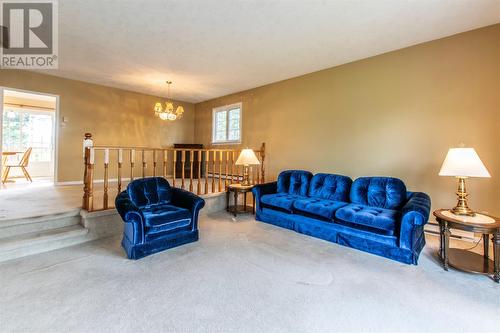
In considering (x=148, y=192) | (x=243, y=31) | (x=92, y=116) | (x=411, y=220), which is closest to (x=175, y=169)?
(x=148, y=192)

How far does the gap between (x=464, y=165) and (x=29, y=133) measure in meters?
10.7

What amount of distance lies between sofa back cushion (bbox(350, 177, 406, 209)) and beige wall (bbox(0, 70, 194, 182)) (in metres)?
6.17

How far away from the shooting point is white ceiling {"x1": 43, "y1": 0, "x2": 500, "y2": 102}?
287 centimetres

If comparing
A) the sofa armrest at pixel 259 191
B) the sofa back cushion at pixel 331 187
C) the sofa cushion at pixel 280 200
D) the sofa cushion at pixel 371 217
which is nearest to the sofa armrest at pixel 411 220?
the sofa cushion at pixel 371 217

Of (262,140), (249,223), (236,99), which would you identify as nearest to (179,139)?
(236,99)

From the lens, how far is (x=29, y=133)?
24.7 feet

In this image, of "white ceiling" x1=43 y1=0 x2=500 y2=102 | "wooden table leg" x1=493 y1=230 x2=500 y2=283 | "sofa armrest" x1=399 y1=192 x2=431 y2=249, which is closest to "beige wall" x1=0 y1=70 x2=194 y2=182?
"white ceiling" x1=43 y1=0 x2=500 y2=102

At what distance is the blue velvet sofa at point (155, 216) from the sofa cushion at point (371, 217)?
203 cm

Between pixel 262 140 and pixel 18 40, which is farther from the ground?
pixel 18 40

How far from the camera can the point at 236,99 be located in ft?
22.6

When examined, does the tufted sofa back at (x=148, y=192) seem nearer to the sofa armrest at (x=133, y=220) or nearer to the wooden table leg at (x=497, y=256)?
the sofa armrest at (x=133, y=220)

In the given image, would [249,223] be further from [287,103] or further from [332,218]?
[287,103]

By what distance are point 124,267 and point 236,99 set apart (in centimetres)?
541

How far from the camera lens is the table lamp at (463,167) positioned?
254 cm
